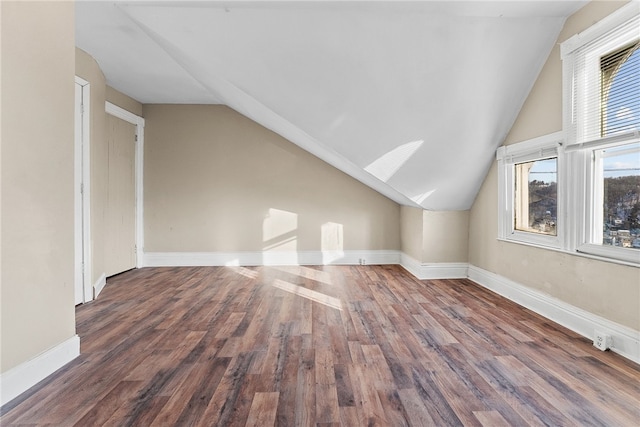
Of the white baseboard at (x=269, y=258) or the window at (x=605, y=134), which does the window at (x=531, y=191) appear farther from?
the white baseboard at (x=269, y=258)

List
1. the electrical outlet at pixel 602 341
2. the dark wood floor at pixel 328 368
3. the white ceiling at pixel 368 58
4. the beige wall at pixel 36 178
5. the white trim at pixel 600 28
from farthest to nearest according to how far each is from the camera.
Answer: the white ceiling at pixel 368 58 → the electrical outlet at pixel 602 341 → the white trim at pixel 600 28 → the beige wall at pixel 36 178 → the dark wood floor at pixel 328 368

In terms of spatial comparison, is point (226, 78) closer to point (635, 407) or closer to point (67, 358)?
point (67, 358)

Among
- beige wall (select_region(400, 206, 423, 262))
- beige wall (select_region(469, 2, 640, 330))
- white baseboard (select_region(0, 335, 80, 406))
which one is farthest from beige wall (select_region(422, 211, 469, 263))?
white baseboard (select_region(0, 335, 80, 406))

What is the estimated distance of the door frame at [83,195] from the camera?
324 cm

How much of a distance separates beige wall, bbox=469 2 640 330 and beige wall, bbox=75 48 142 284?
4.37m

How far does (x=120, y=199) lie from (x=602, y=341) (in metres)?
5.32

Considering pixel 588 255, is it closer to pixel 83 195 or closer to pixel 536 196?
pixel 536 196

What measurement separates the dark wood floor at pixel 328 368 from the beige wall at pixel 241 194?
71.8 inches

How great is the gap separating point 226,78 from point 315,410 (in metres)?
2.72

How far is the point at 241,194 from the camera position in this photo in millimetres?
5125

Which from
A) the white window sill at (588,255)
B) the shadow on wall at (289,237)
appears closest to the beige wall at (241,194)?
the shadow on wall at (289,237)

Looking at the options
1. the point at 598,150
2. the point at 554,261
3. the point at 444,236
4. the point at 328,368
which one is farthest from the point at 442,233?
the point at 328,368

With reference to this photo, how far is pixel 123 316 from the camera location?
289cm

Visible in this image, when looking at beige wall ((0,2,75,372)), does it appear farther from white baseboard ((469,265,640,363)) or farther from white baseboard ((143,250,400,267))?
white baseboard ((469,265,640,363))
